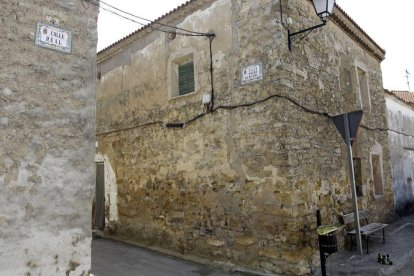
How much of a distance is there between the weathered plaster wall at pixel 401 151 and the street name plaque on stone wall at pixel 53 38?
429 inches

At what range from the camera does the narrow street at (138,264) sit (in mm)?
5508

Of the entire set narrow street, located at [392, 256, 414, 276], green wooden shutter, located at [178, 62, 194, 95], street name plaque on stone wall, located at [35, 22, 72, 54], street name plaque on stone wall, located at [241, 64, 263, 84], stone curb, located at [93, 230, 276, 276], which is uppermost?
green wooden shutter, located at [178, 62, 194, 95]

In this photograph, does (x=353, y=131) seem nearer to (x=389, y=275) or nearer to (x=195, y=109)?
(x=389, y=275)

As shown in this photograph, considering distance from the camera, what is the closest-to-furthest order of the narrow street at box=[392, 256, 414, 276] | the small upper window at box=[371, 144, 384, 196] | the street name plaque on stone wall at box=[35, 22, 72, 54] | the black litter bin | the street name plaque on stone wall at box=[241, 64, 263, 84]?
the street name plaque on stone wall at box=[35, 22, 72, 54], the black litter bin, the narrow street at box=[392, 256, 414, 276], the street name plaque on stone wall at box=[241, 64, 263, 84], the small upper window at box=[371, 144, 384, 196]

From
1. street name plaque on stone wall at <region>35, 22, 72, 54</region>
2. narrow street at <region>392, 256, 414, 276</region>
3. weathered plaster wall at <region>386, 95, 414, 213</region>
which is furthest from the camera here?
weathered plaster wall at <region>386, 95, 414, 213</region>

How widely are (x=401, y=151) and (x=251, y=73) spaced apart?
9.23 meters

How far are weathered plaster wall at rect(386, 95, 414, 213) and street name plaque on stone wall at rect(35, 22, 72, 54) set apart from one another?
1089cm

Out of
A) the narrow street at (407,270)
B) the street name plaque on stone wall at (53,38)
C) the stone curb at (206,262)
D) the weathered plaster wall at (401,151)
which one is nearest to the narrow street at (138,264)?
the stone curb at (206,262)

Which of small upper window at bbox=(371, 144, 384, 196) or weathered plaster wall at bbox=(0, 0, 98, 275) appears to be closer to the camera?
weathered plaster wall at bbox=(0, 0, 98, 275)

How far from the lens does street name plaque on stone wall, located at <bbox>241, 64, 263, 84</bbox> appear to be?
5.71 meters

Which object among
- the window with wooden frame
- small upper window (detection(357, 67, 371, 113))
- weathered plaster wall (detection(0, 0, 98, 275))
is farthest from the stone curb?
small upper window (detection(357, 67, 371, 113))

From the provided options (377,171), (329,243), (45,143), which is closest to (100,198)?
(45,143)

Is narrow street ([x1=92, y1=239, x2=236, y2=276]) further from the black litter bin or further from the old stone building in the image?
the black litter bin

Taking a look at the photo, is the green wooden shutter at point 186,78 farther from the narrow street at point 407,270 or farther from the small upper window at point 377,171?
the small upper window at point 377,171
